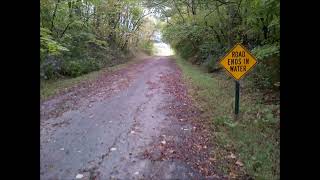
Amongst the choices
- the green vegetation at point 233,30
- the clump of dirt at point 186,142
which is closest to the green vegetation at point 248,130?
the clump of dirt at point 186,142

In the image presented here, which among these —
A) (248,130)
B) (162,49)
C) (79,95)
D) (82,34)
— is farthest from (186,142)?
(162,49)

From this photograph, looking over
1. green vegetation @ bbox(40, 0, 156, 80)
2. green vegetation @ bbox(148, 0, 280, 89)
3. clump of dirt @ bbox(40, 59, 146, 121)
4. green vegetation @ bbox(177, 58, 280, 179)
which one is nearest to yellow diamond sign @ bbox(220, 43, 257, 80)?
green vegetation @ bbox(148, 0, 280, 89)

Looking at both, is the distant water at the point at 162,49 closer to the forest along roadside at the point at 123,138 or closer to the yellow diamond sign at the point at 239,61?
the forest along roadside at the point at 123,138

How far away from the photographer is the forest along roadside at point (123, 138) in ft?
18.2

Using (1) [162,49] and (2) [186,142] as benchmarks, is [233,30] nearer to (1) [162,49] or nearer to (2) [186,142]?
(2) [186,142]

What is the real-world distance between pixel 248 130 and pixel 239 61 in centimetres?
186

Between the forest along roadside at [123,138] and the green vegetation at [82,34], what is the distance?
11.2 feet

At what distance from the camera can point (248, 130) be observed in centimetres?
783

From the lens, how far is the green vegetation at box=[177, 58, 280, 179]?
5.81 meters

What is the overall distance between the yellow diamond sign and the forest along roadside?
5.24 feet
